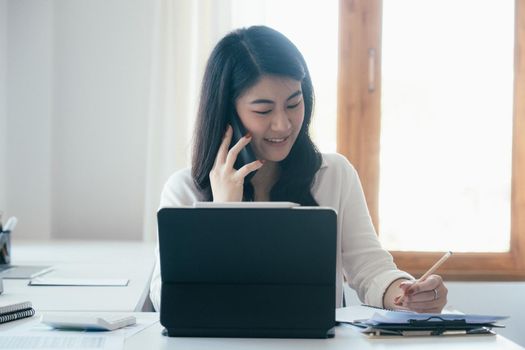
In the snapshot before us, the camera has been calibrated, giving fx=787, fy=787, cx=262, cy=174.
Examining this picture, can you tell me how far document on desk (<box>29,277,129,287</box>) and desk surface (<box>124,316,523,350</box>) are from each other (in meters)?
0.64

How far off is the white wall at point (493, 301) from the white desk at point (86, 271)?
125 cm

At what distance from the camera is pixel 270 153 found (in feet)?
6.54

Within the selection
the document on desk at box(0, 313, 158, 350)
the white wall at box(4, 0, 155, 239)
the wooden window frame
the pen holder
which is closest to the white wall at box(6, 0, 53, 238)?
the white wall at box(4, 0, 155, 239)

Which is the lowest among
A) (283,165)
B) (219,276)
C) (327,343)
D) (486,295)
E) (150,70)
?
(486,295)

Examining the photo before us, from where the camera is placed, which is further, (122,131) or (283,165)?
(122,131)

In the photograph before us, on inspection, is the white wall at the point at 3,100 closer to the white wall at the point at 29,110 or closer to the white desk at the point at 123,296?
the white wall at the point at 29,110

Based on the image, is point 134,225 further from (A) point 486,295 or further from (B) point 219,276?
(B) point 219,276

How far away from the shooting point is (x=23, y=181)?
3207 mm

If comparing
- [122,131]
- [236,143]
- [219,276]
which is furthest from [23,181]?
[219,276]

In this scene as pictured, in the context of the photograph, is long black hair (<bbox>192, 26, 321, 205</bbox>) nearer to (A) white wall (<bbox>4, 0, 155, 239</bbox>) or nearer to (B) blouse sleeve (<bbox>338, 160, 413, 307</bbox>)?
(B) blouse sleeve (<bbox>338, 160, 413, 307</bbox>)

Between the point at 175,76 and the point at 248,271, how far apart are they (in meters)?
1.98

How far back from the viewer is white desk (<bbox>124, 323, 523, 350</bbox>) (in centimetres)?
122

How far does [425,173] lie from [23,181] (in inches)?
65.9

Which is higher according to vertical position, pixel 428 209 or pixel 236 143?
pixel 236 143
